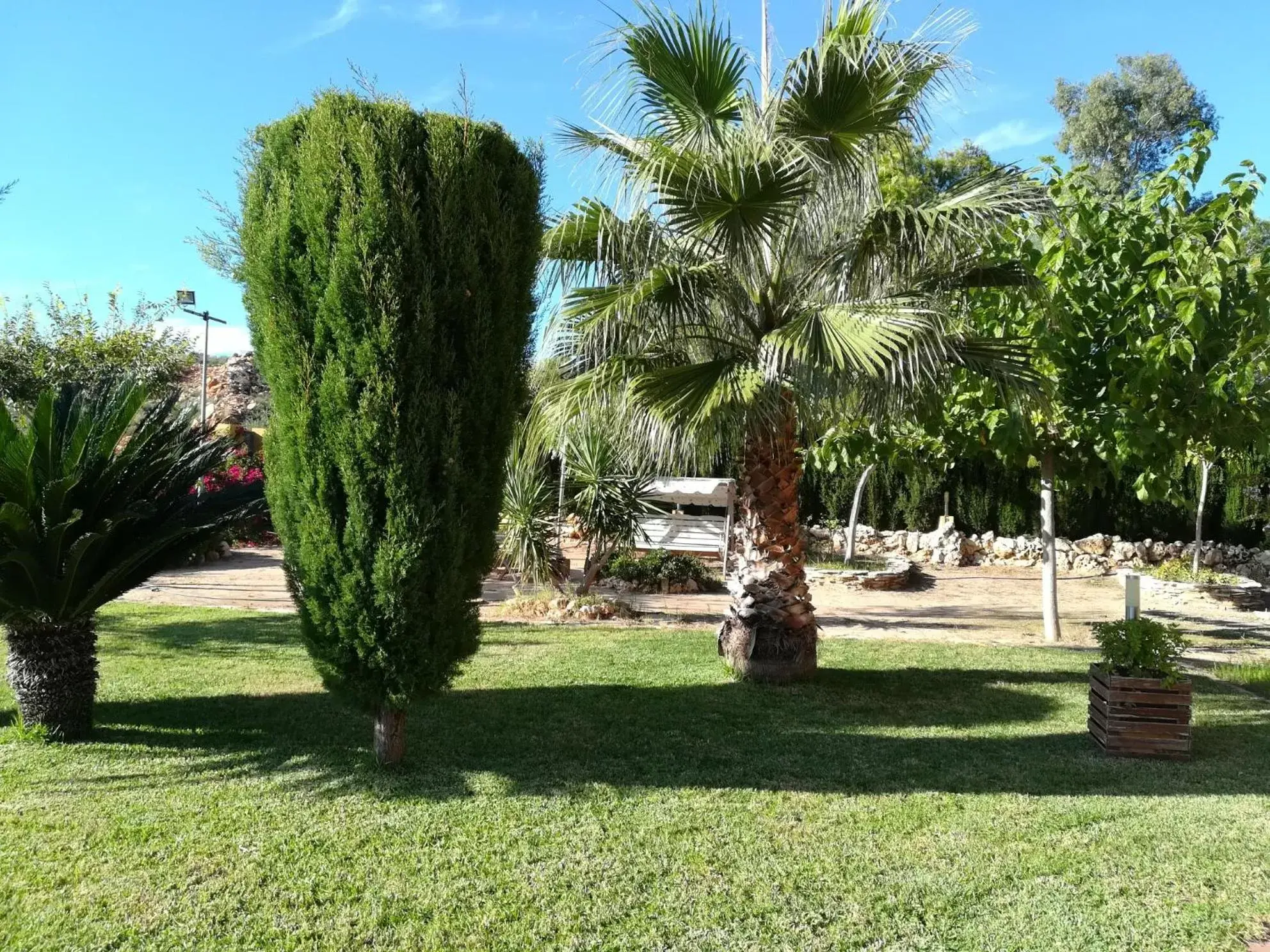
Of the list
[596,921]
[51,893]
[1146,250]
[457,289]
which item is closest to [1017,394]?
[1146,250]

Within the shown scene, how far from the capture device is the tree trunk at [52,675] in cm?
520

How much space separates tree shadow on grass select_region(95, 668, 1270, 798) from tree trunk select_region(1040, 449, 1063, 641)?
2993 mm

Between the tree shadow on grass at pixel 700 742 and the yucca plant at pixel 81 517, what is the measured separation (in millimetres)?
605

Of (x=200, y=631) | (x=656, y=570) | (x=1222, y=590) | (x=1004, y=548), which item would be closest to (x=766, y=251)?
(x=200, y=631)

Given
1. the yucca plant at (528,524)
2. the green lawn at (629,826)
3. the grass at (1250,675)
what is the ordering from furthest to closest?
the yucca plant at (528,524)
the grass at (1250,675)
the green lawn at (629,826)

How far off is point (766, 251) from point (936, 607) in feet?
27.4

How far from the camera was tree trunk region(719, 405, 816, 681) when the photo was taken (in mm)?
7168

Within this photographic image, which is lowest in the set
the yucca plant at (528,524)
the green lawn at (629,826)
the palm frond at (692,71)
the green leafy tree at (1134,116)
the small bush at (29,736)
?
the green lawn at (629,826)

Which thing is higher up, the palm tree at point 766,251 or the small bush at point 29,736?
the palm tree at point 766,251

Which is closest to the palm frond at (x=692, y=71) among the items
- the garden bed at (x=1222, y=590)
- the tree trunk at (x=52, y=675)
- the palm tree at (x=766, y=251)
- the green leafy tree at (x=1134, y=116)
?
the palm tree at (x=766, y=251)

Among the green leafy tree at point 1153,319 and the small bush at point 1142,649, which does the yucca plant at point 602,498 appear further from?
the small bush at point 1142,649

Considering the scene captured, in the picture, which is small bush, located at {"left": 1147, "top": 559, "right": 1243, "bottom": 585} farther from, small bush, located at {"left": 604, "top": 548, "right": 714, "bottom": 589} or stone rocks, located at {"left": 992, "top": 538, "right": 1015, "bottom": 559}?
small bush, located at {"left": 604, "top": 548, "right": 714, "bottom": 589}

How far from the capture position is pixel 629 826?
4.14 meters

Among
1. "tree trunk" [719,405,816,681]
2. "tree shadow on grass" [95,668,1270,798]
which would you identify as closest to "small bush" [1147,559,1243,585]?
"tree shadow on grass" [95,668,1270,798]
